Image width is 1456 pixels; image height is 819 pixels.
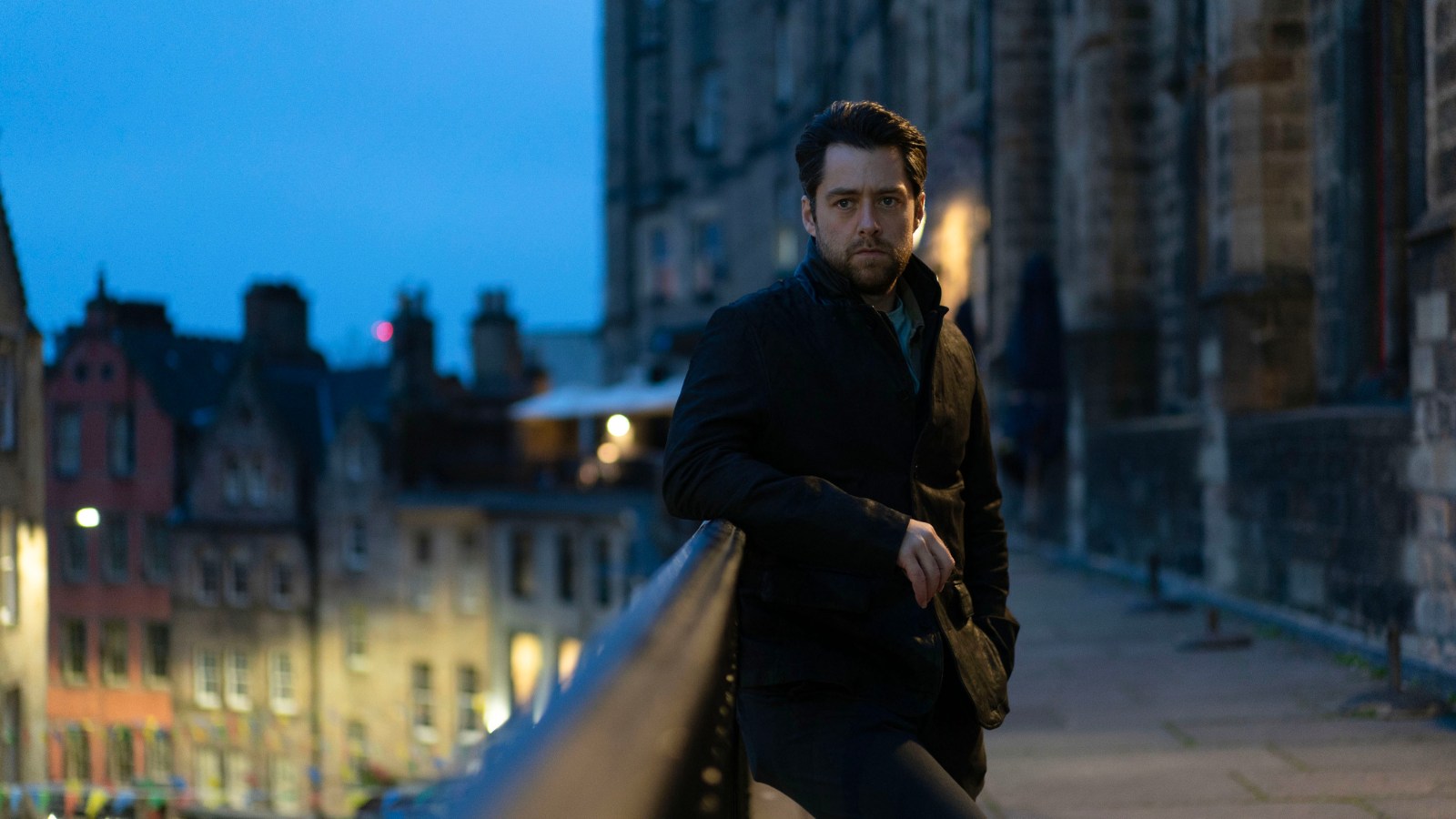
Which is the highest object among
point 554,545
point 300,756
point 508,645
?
point 554,545

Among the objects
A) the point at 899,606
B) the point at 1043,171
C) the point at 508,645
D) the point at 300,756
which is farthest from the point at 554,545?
the point at 899,606

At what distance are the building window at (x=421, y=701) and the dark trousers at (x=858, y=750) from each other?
3151 cm

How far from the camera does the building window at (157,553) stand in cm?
3678

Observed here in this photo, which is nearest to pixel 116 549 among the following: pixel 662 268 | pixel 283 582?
pixel 283 582

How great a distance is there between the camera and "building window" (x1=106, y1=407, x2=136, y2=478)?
37.4 m

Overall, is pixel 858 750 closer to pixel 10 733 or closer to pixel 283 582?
pixel 10 733

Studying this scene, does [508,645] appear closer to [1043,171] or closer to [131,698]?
[131,698]

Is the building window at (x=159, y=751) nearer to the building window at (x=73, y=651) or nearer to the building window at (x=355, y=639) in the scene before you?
the building window at (x=73, y=651)

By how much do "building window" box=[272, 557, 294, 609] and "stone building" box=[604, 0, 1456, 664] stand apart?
63.3ft

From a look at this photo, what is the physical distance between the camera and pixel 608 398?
97.5 ft

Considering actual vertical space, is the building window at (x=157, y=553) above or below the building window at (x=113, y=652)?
above

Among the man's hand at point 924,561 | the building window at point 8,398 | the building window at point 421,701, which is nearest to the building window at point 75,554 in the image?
the building window at point 421,701

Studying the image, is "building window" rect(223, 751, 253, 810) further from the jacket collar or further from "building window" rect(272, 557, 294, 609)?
the jacket collar

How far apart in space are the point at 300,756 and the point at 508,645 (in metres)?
6.69
